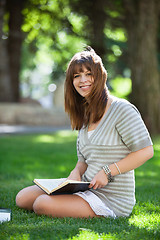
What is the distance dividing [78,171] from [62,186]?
0.50 m

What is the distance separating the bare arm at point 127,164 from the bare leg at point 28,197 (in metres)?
0.72

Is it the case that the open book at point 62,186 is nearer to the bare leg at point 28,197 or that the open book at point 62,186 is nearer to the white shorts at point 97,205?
the white shorts at point 97,205

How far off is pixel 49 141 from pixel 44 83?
56471 millimetres

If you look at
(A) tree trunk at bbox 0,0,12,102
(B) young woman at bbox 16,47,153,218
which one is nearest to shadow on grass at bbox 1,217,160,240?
(B) young woman at bbox 16,47,153,218

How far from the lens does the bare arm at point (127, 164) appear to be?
3305 mm

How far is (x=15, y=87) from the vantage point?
17.8 m

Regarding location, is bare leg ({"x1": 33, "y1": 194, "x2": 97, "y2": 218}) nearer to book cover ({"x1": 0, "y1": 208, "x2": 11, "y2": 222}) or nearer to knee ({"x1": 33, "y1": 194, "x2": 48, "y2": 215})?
knee ({"x1": 33, "y1": 194, "x2": 48, "y2": 215})

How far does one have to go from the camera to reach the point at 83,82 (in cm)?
351

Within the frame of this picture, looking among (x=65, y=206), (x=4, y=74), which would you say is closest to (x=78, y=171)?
(x=65, y=206)

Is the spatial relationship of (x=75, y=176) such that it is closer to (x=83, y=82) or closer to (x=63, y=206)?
(x=63, y=206)

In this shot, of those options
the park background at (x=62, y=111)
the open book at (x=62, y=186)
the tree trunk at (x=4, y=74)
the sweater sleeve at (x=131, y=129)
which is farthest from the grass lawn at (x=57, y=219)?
the tree trunk at (x=4, y=74)

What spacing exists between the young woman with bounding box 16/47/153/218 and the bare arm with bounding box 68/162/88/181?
94 millimetres

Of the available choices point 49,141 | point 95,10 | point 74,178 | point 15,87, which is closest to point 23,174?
point 74,178

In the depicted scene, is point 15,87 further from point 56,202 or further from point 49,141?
point 56,202
